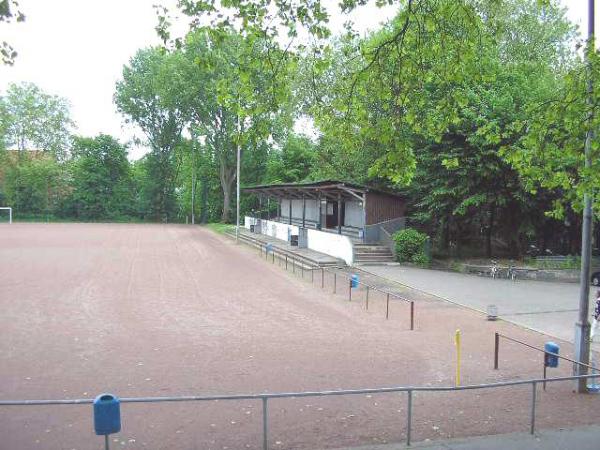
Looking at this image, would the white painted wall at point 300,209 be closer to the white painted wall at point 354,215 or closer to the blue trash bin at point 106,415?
the white painted wall at point 354,215

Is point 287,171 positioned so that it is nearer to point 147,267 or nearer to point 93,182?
point 93,182

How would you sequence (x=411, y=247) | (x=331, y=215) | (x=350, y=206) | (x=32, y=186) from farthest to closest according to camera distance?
(x=32, y=186) < (x=331, y=215) < (x=350, y=206) < (x=411, y=247)

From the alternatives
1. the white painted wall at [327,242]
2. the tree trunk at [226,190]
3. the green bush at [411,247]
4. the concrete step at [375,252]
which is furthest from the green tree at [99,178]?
the green bush at [411,247]

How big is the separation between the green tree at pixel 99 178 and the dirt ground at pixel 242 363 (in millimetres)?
43730

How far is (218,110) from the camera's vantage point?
5634 cm

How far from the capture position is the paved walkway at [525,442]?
6.49m

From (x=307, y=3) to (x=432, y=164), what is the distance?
18.9 meters

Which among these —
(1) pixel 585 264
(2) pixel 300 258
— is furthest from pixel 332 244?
(1) pixel 585 264

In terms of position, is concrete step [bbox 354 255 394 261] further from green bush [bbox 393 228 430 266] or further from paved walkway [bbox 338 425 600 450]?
paved walkway [bbox 338 425 600 450]

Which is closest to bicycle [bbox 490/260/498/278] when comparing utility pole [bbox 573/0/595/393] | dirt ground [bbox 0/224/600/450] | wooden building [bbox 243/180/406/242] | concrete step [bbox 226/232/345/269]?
wooden building [bbox 243/180/406/242]

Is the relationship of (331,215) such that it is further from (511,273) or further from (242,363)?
(242,363)

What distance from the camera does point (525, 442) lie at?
263 inches

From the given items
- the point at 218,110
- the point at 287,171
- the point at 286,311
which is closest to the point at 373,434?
the point at 286,311

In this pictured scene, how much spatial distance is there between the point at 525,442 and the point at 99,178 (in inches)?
2456
